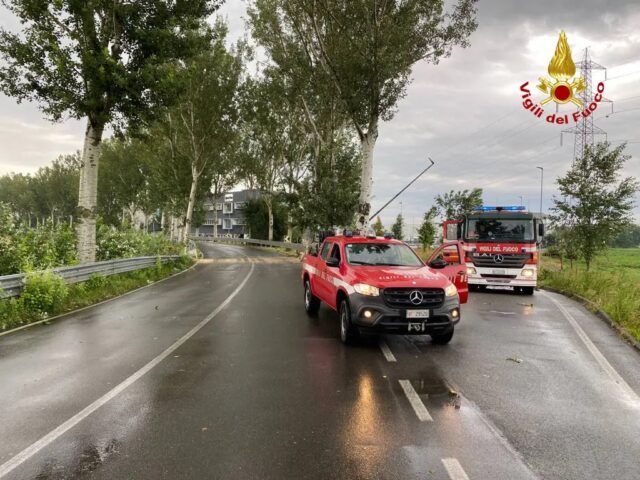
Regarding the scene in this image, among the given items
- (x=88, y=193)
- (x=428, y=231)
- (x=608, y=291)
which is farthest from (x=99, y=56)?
(x=428, y=231)

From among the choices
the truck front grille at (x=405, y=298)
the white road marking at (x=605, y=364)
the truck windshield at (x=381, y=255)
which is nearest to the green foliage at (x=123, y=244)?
the truck windshield at (x=381, y=255)

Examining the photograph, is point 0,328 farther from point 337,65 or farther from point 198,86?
point 198,86

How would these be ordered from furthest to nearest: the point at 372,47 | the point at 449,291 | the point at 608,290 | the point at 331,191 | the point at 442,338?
the point at 331,191 < the point at 372,47 < the point at 608,290 < the point at 442,338 < the point at 449,291

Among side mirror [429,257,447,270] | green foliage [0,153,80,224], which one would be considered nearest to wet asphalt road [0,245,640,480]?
side mirror [429,257,447,270]

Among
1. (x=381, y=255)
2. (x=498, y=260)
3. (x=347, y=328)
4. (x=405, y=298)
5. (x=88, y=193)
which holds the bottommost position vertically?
(x=347, y=328)

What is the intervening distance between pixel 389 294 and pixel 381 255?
1790mm

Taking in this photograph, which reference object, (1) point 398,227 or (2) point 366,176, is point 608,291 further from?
(1) point 398,227

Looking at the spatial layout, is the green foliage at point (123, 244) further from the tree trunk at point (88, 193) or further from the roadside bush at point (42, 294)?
the roadside bush at point (42, 294)

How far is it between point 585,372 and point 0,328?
10589mm

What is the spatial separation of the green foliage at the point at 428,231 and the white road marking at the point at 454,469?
106ft

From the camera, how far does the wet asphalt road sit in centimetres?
Answer: 368

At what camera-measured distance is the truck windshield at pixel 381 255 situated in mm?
8602

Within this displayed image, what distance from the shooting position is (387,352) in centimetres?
735

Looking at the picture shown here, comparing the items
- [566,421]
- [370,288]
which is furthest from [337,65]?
[566,421]
